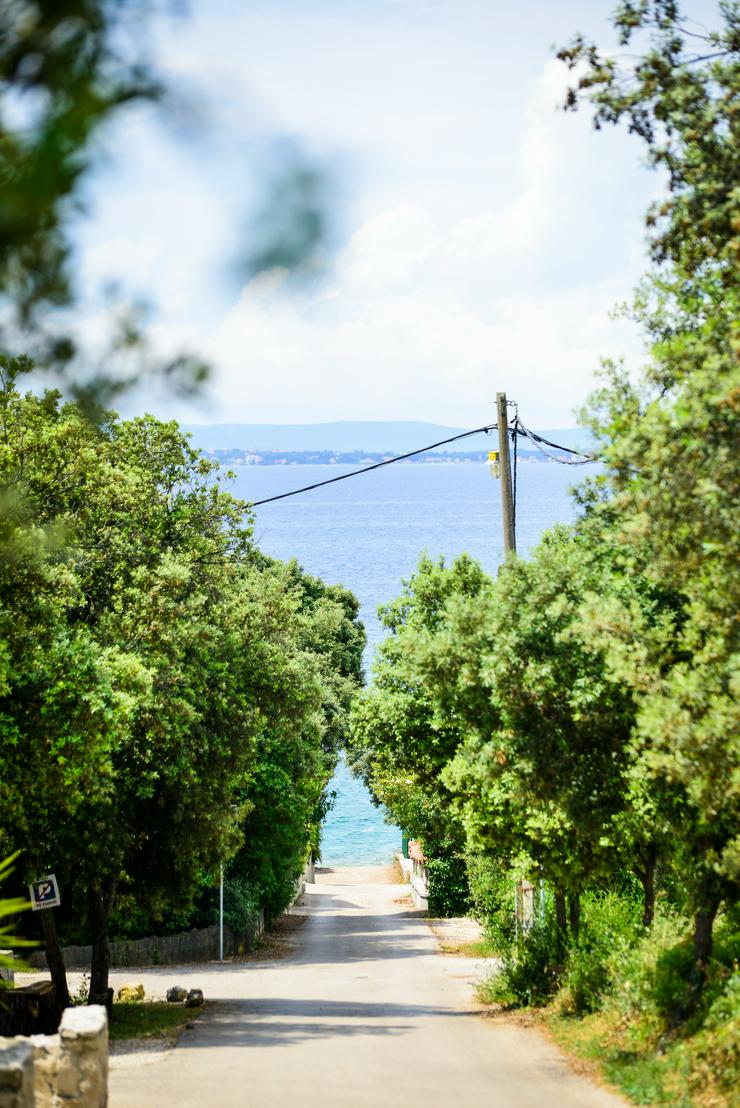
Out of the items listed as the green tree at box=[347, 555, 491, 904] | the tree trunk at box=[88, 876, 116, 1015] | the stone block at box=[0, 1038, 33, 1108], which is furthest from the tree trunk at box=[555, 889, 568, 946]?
the stone block at box=[0, 1038, 33, 1108]

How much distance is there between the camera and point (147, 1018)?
66.2 ft

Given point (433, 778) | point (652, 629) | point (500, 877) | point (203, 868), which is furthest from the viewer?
point (500, 877)

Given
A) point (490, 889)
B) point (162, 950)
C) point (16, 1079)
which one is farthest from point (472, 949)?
point (16, 1079)

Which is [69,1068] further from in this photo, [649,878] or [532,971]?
[532,971]

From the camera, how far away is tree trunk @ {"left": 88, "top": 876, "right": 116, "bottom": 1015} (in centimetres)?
2034

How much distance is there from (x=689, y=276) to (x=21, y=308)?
21.8ft

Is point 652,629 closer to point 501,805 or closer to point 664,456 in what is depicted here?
point 664,456

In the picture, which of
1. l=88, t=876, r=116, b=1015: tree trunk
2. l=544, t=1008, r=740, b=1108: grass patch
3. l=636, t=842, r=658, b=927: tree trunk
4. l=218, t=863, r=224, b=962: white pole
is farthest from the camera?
l=218, t=863, r=224, b=962: white pole

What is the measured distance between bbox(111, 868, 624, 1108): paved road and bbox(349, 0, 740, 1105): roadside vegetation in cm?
84

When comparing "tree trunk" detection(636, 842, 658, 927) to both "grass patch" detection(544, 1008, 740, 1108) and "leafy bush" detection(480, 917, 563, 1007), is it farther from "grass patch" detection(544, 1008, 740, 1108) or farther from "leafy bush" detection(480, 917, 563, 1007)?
"grass patch" detection(544, 1008, 740, 1108)

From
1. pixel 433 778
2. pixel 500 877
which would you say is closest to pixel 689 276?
pixel 433 778

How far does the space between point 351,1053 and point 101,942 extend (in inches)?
263

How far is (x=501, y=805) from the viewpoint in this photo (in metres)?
18.6

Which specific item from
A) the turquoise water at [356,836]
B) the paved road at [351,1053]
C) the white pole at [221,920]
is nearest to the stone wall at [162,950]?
the white pole at [221,920]
